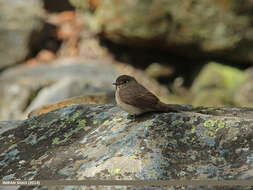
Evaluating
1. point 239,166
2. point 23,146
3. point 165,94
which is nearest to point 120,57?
point 165,94

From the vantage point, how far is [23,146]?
15.0 feet

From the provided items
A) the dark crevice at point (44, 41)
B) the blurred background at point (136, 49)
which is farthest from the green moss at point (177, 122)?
the dark crevice at point (44, 41)

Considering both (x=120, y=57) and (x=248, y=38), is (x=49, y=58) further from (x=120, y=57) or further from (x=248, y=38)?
(x=248, y=38)

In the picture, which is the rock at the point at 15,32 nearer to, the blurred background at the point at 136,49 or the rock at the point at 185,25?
the blurred background at the point at 136,49

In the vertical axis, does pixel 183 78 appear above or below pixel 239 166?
below

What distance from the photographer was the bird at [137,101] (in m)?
4.73

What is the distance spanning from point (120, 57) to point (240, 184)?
42.5 ft

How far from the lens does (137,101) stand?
15.9ft

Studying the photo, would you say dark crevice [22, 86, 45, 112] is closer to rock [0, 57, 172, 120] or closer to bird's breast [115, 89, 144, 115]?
rock [0, 57, 172, 120]

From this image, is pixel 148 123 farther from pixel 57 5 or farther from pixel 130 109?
pixel 57 5

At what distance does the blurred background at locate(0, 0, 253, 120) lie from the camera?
13242 mm

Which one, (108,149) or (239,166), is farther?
(108,149)

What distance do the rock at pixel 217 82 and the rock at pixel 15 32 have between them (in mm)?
7129

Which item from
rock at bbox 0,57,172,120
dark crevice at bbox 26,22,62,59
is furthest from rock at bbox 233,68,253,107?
dark crevice at bbox 26,22,62,59
